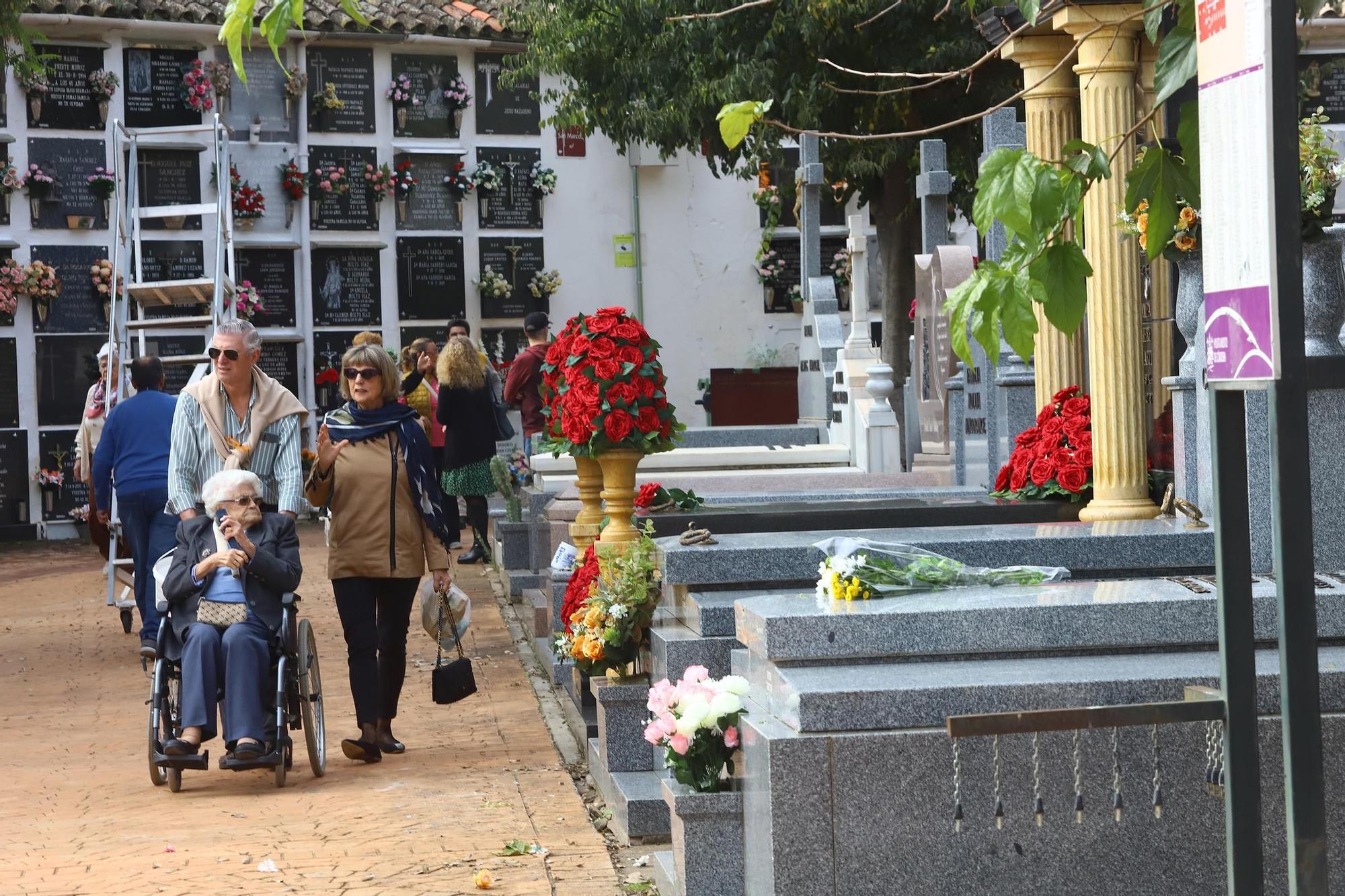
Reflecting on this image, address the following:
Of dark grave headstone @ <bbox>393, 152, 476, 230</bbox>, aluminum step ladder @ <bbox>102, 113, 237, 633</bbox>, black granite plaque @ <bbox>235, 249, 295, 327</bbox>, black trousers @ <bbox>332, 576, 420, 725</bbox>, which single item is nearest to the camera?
black trousers @ <bbox>332, 576, 420, 725</bbox>

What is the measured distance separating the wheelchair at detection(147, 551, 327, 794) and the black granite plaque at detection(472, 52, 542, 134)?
1583 cm

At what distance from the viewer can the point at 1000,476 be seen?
832 cm

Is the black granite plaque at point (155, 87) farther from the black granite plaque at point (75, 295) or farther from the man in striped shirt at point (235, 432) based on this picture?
the man in striped shirt at point (235, 432)

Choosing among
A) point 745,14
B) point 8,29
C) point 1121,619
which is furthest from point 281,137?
point 1121,619

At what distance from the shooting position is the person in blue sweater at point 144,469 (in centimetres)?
1027

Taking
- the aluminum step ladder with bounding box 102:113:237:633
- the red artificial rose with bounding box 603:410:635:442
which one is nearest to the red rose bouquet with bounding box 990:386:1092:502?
the red artificial rose with bounding box 603:410:635:442

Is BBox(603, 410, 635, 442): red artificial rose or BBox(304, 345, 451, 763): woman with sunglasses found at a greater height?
BBox(603, 410, 635, 442): red artificial rose

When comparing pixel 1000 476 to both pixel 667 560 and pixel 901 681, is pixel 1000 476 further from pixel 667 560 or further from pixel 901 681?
pixel 901 681

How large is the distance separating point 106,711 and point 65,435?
12.1 m

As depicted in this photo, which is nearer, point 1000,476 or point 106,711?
point 1000,476

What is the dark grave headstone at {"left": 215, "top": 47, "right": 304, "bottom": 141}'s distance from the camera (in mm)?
21203

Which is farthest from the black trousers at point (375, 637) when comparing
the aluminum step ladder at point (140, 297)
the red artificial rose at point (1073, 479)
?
the aluminum step ladder at point (140, 297)

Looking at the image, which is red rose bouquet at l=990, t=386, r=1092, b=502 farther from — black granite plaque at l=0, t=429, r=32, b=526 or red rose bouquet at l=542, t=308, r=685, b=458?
black granite plaque at l=0, t=429, r=32, b=526

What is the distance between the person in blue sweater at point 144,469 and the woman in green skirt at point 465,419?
384 cm
